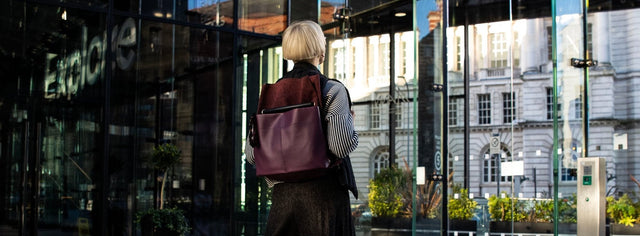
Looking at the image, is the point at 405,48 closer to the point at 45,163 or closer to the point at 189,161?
the point at 189,161

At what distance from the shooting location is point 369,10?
11.1 meters

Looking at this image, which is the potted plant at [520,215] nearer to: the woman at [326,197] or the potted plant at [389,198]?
the potted plant at [389,198]

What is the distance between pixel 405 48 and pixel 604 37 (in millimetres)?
14649

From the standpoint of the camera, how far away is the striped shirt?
9.64 feet

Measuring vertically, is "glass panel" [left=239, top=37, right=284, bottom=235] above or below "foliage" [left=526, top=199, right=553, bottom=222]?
above

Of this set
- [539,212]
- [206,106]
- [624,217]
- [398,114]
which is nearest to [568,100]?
[398,114]

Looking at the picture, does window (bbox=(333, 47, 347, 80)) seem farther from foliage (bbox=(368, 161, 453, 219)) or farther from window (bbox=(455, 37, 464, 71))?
window (bbox=(455, 37, 464, 71))

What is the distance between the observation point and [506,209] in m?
14.8

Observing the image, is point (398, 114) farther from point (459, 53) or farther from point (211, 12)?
point (459, 53)

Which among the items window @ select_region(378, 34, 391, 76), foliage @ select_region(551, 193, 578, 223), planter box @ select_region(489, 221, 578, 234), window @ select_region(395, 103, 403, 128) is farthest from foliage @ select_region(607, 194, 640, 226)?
window @ select_region(378, 34, 391, 76)

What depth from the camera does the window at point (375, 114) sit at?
11.1m

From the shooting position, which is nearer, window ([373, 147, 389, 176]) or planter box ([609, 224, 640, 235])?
window ([373, 147, 389, 176])

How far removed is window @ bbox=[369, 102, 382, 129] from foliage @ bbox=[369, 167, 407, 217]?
64 centimetres

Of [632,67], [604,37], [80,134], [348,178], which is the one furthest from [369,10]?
[632,67]
